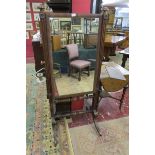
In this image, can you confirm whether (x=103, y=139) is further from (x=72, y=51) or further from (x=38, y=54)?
(x=38, y=54)

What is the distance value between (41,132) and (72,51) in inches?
46.6

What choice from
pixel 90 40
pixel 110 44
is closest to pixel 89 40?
pixel 90 40

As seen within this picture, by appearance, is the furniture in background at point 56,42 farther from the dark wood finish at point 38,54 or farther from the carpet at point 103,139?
the dark wood finish at point 38,54

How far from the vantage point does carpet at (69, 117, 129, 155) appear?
1.83 metres

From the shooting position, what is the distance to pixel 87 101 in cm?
265

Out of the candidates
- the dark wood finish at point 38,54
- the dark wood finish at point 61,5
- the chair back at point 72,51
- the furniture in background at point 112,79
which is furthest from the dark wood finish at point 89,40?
the dark wood finish at point 38,54

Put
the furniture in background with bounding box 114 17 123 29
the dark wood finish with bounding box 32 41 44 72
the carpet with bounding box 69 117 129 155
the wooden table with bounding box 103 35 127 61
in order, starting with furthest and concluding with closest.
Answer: the furniture in background with bounding box 114 17 123 29, the wooden table with bounding box 103 35 127 61, the dark wood finish with bounding box 32 41 44 72, the carpet with bounding box 69 117 129 155

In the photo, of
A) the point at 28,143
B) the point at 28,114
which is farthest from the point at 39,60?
the point at 28,143

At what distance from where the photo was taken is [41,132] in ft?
6.81

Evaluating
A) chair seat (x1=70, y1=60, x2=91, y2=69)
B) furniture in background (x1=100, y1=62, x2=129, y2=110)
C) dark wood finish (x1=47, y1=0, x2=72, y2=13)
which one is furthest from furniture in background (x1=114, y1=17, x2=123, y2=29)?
chair seat (x1=70, y1=60, x2=91, y2=69)

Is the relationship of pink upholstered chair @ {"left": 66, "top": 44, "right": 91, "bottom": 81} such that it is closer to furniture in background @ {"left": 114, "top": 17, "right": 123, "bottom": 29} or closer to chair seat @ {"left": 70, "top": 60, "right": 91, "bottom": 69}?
chair seat @ {"left": 70, "top": 60, "right": 91, "bottom": 69}

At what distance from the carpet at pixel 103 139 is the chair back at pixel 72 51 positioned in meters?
1.04

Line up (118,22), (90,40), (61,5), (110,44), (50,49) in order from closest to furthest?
1. (50,49)
2. (90,40)
3. (61,5)
4. (110,44)
5. (118,22)
